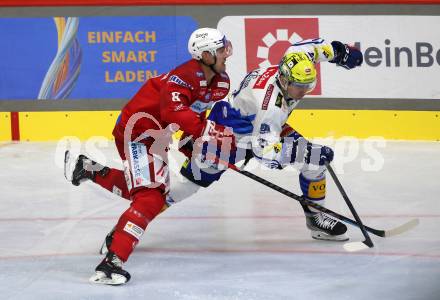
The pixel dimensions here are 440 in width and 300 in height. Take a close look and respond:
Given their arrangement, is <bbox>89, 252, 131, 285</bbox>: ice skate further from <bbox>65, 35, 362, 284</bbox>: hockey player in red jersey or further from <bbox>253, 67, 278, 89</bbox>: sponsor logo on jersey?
<bbox>253, 67, 278, 89</bbox>: sponsor logo on jersey

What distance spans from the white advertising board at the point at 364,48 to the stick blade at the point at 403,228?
2550mm

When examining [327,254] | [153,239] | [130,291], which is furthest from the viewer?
[153,239]

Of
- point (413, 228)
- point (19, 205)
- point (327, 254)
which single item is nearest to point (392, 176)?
point (413, 228)

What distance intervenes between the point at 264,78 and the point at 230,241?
880mm

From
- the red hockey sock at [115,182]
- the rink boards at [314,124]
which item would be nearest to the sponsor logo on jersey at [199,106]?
the red hockey sock at [115,182]

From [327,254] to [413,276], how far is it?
545 mm

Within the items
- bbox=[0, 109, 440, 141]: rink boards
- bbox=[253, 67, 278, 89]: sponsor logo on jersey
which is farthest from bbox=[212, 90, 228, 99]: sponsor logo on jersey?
bbox=[0, 109, 440, 141]: rink boards

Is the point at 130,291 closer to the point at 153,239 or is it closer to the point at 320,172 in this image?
the point at 153,239

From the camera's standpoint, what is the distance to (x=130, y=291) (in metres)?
4.09

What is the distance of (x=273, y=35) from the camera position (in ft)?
24.8

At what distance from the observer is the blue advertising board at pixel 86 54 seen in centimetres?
761

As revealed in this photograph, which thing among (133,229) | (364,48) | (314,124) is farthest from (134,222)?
(364,48)

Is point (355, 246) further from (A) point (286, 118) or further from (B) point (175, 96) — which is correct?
(B) point (175, 96)

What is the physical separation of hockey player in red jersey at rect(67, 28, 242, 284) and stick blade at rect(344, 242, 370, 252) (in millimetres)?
799
